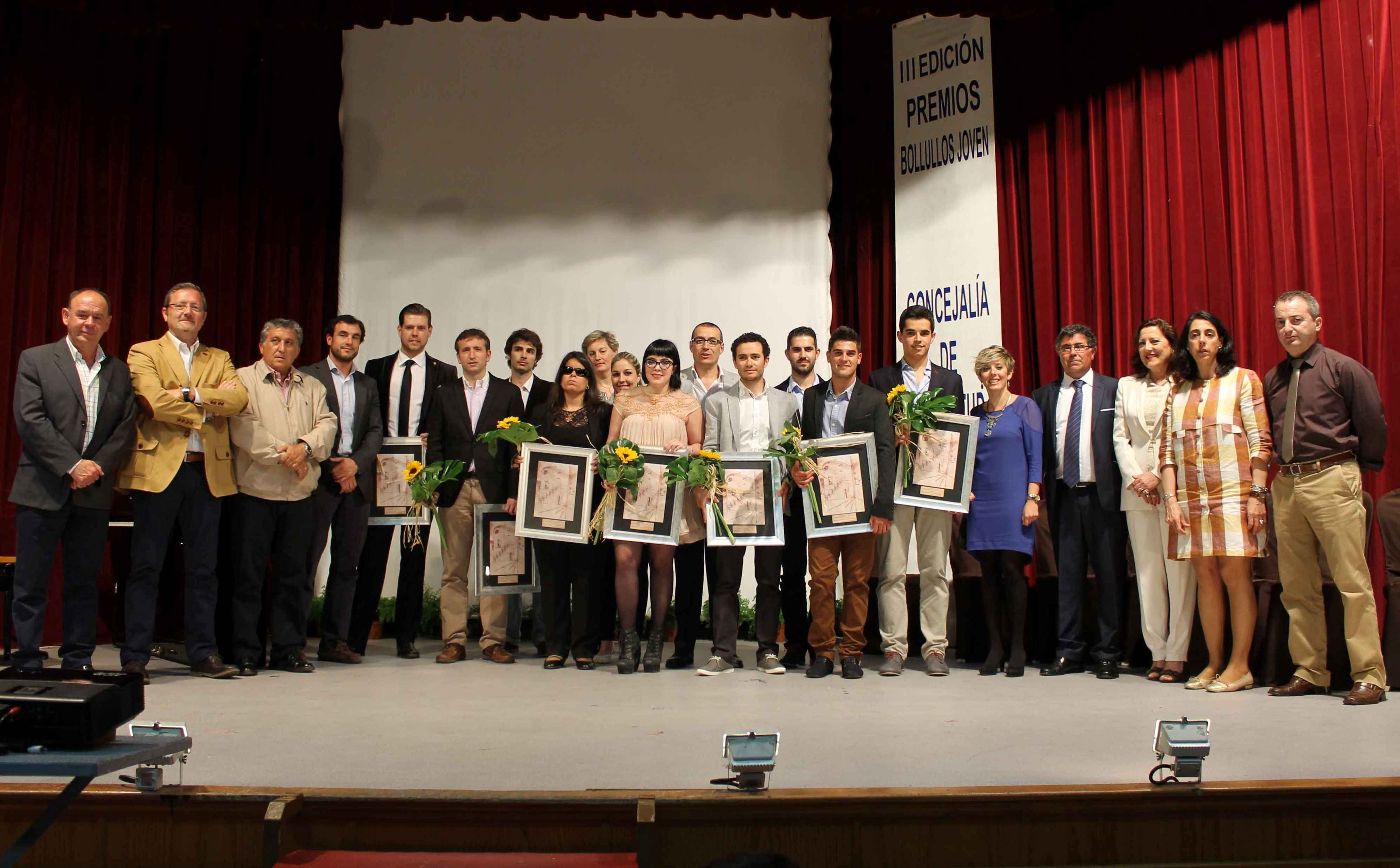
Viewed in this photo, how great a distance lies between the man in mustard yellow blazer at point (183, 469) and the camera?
445 centimetres

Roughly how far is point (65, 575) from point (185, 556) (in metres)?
0.47

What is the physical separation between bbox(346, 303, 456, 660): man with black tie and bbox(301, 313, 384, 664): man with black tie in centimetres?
8

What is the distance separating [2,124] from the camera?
5637 mm

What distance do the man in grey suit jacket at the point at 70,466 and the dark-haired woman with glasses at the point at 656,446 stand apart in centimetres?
200

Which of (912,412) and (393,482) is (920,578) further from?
(393,482)

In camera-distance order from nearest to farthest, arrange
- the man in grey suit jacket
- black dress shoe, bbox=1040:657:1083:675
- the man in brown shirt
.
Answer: the man in brown shirt, the man in grey suit jacket, black dress shoe, bbox=1040:657:1083:675

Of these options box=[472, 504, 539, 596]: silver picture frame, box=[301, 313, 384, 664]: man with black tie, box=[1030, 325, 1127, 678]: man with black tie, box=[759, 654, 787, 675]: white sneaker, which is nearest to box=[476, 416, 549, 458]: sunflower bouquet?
box=[472, 504, 539, 596]: silver picture frame

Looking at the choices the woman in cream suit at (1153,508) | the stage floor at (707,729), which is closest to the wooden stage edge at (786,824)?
the stage floor at (707,729)

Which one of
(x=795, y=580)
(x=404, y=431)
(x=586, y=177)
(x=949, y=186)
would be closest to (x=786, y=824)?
(x=795, y=580)

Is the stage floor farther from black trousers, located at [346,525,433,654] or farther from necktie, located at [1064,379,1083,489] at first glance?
necktie, located at [1064,379,1083,489]

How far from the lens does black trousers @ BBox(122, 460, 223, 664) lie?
14.6 ft

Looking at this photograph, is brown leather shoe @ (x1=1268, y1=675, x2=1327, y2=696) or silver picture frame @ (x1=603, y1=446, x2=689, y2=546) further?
silver picture frame @ (x1=603, y1=446, x2=689, y2=546)

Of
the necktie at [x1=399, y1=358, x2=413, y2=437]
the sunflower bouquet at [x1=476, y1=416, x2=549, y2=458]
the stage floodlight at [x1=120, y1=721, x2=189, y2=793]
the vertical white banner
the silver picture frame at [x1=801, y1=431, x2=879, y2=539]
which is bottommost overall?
the stage floodlight at [x1=120, y1=721, x2=189, y2=793]

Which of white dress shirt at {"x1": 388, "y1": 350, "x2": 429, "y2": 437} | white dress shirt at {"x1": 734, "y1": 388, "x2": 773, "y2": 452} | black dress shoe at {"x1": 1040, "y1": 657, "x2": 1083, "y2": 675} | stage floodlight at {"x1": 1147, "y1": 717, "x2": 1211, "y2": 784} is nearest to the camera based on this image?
stage floodlight at {"x1": 1147, "y1": 717, "x2": 1211, "y2": 784}
